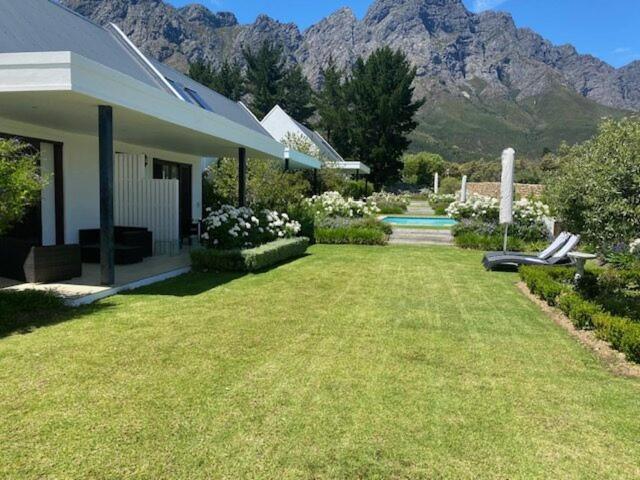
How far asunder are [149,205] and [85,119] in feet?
12.8

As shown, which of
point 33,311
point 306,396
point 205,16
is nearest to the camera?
point 306,396

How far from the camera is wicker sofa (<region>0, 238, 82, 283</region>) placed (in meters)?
7.87

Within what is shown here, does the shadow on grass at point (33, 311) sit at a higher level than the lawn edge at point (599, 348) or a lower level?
higher

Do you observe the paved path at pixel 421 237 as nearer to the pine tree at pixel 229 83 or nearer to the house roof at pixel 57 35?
the house roof at pixel 57 35

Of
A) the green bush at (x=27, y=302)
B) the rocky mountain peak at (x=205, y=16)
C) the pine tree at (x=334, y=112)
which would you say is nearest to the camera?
the green bush at (x=27, y=302)

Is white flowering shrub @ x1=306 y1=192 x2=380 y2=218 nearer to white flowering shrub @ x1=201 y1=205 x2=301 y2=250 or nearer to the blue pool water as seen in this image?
the blue pool water

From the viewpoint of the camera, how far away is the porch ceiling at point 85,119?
7.07 metres

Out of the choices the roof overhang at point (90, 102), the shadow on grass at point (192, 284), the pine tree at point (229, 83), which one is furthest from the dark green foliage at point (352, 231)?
the pine tree at point (229, 83)

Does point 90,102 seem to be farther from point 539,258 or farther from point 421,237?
point 421,237

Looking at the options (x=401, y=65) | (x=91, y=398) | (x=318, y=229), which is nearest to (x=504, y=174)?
(x=318, y=229)

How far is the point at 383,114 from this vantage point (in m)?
43.3

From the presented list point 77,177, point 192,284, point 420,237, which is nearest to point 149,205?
point 77,177

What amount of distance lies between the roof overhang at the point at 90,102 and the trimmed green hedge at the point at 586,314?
6963 mm

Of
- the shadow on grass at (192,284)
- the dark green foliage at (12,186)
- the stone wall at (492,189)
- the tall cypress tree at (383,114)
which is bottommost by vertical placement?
the shadow on grass at (192,284)
